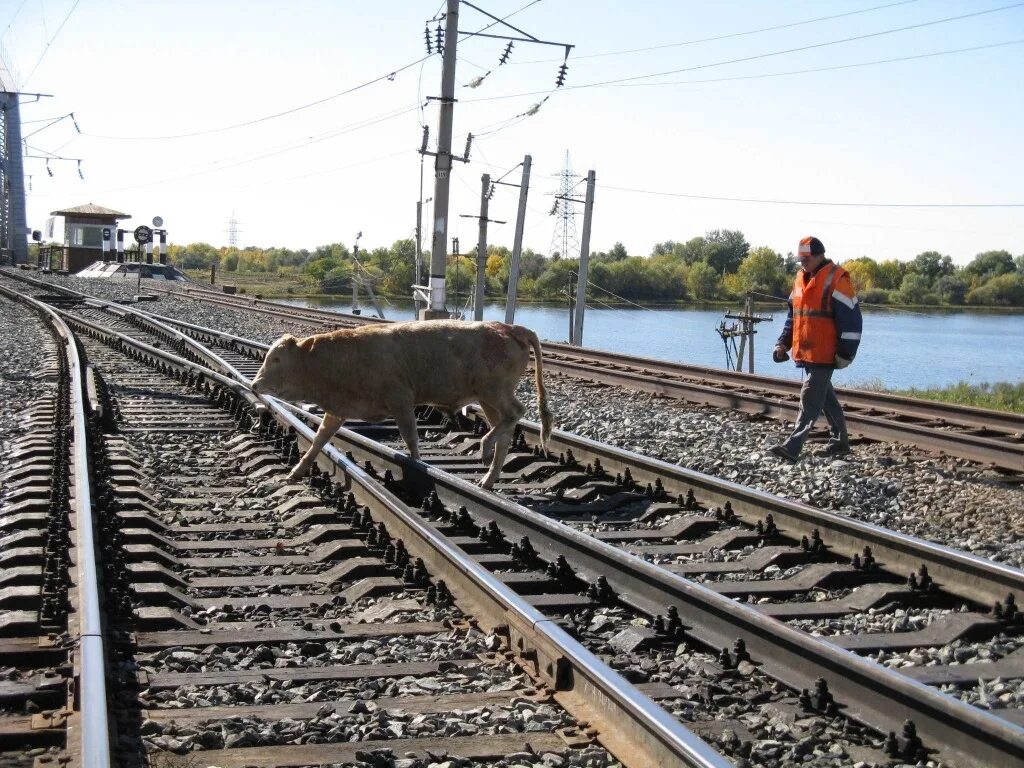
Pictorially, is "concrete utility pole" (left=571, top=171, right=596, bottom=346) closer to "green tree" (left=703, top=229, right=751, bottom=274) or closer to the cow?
the cow

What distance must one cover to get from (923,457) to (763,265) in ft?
206

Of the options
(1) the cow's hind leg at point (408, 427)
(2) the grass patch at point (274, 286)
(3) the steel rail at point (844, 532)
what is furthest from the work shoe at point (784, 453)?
(2) the grass patch at point (274, 286)

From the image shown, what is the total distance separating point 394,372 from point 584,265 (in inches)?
883

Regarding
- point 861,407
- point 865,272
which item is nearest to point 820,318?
point 861,407

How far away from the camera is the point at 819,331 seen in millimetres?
9727

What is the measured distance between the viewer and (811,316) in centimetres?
979

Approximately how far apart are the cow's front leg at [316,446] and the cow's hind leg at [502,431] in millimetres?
1141

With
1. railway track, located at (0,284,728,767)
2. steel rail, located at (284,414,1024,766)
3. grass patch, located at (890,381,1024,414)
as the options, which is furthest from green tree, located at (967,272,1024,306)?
steel rail, located at (284,414,1024,766)

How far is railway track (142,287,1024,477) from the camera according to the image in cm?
996

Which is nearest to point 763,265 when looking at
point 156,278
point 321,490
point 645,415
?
point 156,278

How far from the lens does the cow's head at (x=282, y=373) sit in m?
8.77

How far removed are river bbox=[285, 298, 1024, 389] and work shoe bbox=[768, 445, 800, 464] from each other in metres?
11.6

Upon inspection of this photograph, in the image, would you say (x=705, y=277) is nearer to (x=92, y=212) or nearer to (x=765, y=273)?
(x=765, y=273)

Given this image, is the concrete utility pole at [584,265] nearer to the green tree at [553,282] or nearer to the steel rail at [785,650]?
the steel rail at [785,650]
